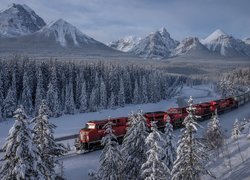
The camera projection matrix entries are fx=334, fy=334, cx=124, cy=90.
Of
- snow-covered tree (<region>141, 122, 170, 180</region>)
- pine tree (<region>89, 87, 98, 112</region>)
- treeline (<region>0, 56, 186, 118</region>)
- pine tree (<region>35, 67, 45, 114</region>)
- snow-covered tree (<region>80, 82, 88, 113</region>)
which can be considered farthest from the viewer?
pine tree (<region>89, 87, 98, 112</region>)

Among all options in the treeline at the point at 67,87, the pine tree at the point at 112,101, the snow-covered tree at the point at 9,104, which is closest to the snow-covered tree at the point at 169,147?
the treeline at the point at 67,87

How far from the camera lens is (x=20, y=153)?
21.5 metres

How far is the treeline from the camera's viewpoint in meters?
99.6

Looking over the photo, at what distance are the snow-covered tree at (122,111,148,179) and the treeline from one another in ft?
197

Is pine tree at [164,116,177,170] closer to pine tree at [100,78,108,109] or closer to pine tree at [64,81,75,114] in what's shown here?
pine tree at [64,81,75,114]

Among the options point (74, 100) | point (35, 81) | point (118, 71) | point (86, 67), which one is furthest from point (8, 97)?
point (118, 71)

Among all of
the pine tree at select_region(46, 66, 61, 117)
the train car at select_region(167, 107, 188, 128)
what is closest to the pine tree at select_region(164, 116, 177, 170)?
the train car at select_region(167, 107, 188, 128)

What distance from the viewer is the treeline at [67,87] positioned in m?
99.6

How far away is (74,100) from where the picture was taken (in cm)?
11744

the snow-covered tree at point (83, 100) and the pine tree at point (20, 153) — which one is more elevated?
the pine tree at point (20, 153)

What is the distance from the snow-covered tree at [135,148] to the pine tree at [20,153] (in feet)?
41.8

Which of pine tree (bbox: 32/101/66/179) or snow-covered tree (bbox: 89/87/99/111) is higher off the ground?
pine tree (bbox: 32/101/66/179)

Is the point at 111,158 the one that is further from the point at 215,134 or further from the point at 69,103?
the point at 69,103

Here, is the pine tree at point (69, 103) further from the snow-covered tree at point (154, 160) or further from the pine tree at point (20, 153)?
the pine tree at point (20, 153)
